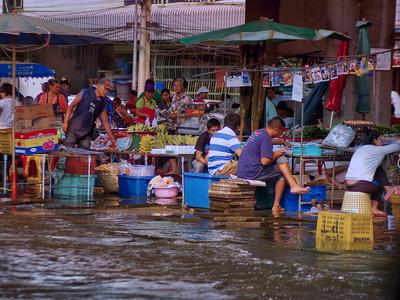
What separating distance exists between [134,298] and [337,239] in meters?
3.09

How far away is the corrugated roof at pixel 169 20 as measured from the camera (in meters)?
24.2

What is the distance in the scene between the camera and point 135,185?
1076 cm

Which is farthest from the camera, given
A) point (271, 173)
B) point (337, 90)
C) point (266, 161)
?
point (337, 90)

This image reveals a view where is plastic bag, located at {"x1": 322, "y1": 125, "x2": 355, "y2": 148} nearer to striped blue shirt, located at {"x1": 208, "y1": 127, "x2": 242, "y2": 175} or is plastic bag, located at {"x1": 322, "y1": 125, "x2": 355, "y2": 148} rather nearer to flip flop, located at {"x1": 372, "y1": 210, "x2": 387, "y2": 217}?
flip flop, located at {"x1": 372, "y1": 210, "x2": 387, "y2": 217}

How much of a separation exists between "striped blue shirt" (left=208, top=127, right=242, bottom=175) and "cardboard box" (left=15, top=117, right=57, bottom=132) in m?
2.95

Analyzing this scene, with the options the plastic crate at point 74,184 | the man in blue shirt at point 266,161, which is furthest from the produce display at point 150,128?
the man in blue shirt at point 266,161

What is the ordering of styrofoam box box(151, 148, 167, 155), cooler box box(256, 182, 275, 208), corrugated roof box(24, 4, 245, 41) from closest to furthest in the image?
cooler box box(256, 182, 275, 208) → styrofoam box box(151, 148, 167, 155) → corrugated roof box(24, 4, 245, 41)

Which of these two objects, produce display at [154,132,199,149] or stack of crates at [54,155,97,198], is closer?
stack of crates at [54,155,97,198]

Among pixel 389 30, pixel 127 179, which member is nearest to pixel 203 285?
pixel 127 179

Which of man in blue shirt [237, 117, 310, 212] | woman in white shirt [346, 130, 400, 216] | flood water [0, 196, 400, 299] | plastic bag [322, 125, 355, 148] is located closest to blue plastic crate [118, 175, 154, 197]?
man in blue shirt [237, 117, 310, 212]

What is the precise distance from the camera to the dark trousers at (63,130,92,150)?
1067 centimetres

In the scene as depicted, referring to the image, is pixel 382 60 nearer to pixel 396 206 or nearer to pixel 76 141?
pixel 396 206

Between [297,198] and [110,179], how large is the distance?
4.00m

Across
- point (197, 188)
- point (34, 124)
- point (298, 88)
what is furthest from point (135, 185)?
point (298, 88)
